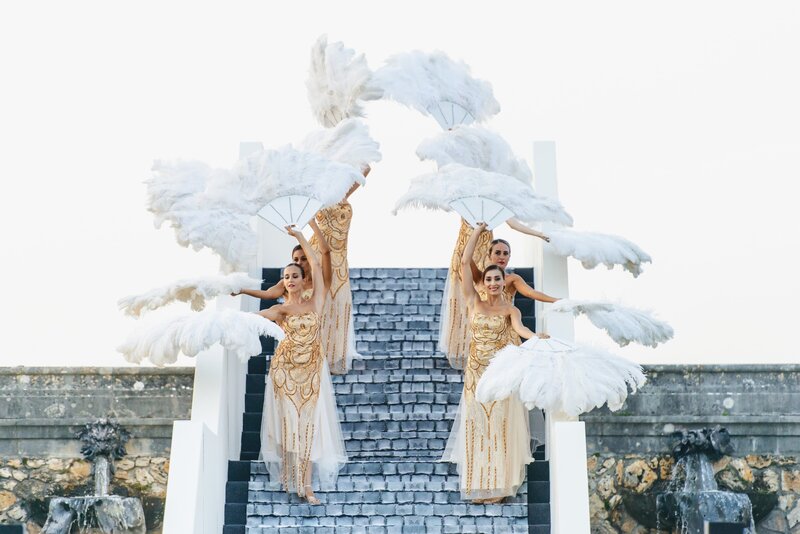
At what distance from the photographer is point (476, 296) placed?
988cm

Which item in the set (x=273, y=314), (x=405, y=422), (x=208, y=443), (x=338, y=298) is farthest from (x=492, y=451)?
(x=338, y=298)

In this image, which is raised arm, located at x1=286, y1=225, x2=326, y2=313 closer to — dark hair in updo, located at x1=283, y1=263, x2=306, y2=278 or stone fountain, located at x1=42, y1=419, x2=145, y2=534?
dark hair in updo, located at x1=283, y1=263, x2=306, y2=278

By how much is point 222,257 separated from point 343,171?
0.93m

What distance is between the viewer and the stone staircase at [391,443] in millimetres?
9391

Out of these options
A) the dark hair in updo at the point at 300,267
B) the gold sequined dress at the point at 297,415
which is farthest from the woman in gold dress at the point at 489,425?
the dark hair in updo at the point at 300,267

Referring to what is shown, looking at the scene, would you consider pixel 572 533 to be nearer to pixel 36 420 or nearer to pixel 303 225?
pixel 303 225

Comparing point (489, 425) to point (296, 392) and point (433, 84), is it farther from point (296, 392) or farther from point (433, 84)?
point (433, 84)

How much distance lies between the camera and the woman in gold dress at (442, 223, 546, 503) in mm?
9461

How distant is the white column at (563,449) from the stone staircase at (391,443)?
1.11 ft

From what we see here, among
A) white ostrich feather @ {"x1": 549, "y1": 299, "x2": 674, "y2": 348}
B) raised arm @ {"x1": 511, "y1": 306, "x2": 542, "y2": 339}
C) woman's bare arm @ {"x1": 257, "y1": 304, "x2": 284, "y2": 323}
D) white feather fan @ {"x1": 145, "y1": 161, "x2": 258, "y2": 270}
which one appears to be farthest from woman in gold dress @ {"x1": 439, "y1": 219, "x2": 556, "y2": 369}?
white feather fan @ {"x1": 145, "y1": 161, "x2": 258, "y2": 270}

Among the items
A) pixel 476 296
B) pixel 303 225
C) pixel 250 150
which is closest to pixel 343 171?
pixel 303 225

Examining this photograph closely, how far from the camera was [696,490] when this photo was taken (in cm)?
1063

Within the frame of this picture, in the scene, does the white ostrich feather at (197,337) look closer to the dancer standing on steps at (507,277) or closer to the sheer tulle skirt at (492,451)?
the sheer tulle skirt at (492,451)

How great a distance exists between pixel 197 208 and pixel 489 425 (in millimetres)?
2148
